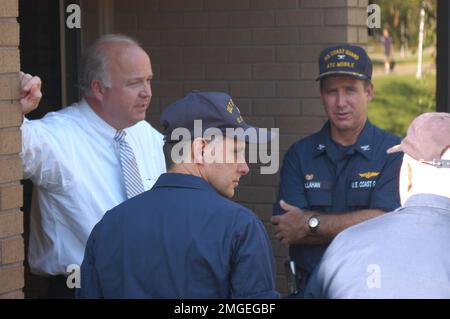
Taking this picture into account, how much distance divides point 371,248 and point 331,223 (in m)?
1.79

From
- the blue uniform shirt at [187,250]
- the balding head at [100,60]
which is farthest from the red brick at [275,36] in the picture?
the blue uniform shirt at [187,250]

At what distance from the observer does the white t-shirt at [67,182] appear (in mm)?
4039

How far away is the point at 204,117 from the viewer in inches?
123

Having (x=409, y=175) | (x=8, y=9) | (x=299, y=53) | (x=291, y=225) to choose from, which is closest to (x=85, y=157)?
(x=8, y=9)

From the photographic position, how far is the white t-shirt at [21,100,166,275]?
4039 mm

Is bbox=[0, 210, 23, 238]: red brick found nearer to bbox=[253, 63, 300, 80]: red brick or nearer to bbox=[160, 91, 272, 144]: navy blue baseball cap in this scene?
bbox=[160, 91, 272, 144]: navy blue baseball cap

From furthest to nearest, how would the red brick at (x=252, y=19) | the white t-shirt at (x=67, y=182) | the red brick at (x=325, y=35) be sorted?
the red brick at (x=252, y=19) → the red brick at (x=325, y=35) → the white t-shirt at (x=67, y=182)

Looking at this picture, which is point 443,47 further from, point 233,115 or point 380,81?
point 380,81

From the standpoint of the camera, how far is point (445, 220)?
277 cm

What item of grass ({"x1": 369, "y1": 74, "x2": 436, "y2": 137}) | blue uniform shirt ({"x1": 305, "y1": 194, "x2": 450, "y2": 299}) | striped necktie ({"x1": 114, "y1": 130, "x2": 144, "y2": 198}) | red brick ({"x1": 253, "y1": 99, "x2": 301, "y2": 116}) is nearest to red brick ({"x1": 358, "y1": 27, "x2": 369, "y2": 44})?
red brick ({"x1": 253, "y1": 99, "x2": 301, "y2": 116})

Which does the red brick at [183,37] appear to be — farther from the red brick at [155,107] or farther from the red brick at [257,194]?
the red brick at [257,194]

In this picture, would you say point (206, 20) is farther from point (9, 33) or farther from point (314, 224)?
point (9, 33)

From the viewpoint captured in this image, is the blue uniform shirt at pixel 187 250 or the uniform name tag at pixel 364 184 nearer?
the blue uniform shirt at pixel 187 250

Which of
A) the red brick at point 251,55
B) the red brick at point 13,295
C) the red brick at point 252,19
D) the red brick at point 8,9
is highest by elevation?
the red brick at point 252,19
